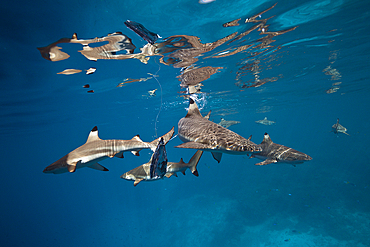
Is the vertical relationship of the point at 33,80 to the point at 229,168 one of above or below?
above

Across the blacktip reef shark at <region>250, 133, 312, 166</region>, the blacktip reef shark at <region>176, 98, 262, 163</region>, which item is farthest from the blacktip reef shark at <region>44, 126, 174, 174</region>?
the blacktip reef shark at <region>250, 133, 312, 166</region>

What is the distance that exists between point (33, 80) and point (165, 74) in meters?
9.80

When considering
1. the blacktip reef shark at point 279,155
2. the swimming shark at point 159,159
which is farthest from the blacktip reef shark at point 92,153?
the blacktip reef shark at point 279,155

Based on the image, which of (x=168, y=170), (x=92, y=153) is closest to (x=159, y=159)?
(x=92, y=153)

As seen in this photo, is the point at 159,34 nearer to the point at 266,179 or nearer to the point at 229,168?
the point at 266,179

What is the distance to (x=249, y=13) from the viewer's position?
7.29 metres

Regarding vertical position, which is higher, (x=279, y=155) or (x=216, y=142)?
(x=216, y=142)

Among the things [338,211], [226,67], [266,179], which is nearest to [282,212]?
[338,211]

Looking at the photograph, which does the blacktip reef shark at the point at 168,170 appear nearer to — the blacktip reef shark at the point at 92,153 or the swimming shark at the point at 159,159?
the blacktip reef shark at the point at 92,153

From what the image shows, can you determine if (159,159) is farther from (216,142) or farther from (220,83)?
(220,83)

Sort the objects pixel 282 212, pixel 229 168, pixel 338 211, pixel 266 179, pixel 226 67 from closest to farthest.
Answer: pixel 226 67 → pixel 338 211 → pixel 282 212 → pixel 266 179 → pixel 229 168

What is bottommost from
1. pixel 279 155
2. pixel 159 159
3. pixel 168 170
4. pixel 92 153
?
pixel 279 155

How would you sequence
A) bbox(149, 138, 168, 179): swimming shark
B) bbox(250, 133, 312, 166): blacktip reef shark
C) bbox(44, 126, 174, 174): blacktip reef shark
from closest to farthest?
bbox(149, 138, 168, 179): swimming shark, bbox(44, 126, 174, 174): blacktip reef shark, bbox(250, 133, 312, 166): blacktip reef shark

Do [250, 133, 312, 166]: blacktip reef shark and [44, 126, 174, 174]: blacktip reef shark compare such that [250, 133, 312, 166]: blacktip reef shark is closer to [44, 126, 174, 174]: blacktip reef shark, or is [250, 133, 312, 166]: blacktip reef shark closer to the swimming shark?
the swimming shark
